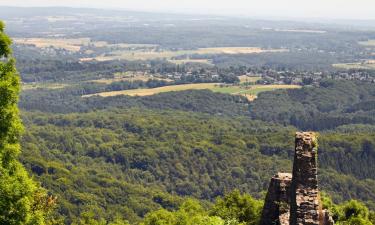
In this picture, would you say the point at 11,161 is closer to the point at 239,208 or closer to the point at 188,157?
the point at 239,208

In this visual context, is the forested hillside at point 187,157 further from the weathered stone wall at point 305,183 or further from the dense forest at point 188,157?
the weathered stone wall at point 305,183

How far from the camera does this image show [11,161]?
2286 cm

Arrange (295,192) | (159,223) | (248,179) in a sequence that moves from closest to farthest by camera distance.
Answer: (295,192) < (159,223) < (248,179)

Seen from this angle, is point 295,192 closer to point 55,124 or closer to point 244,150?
point 244,150

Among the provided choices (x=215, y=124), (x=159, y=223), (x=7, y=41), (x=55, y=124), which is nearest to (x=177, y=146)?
(x=215, y=124)

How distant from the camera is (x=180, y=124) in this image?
573 ft

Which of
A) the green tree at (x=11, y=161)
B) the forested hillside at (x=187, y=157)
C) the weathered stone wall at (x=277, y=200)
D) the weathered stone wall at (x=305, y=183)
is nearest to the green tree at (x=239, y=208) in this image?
the weathered stone wall at (x=277, y=200)

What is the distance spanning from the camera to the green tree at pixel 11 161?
2192 centimetres

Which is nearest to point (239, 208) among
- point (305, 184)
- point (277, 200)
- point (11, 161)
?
point (277, 200)

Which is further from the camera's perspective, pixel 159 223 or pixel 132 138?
pixel 132 138

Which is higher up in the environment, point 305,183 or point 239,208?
point 305,183

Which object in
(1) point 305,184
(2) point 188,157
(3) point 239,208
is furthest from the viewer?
(2) point 188,157

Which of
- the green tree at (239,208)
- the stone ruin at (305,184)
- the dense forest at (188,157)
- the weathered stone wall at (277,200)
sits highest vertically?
the stone ruin at (305,184)

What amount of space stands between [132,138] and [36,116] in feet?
159
